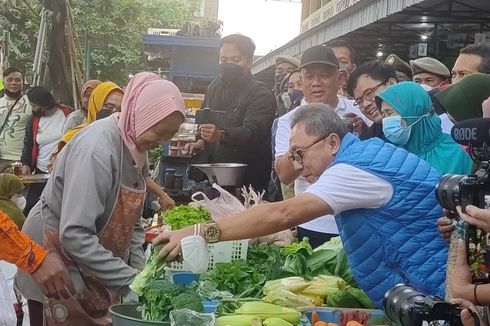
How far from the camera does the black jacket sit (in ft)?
19.6

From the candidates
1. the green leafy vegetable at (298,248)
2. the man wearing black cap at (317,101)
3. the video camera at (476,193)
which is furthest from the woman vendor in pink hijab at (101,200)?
the video camera at (476,193)

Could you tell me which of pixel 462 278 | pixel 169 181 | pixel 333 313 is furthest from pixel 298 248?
pixel 169 181

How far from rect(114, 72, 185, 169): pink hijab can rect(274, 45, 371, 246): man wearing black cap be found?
1200 millimetres

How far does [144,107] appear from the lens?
3.63 metres

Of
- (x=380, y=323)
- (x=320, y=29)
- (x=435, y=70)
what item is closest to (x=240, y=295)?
(x=380, y=323)

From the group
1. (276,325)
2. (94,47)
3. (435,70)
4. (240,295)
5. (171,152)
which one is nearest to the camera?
(276,325)

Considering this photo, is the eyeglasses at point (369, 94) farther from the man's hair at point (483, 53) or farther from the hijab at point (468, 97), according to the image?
the hijab at point (468, 97)

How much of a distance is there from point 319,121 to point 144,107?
893mm

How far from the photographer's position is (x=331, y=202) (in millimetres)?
3094

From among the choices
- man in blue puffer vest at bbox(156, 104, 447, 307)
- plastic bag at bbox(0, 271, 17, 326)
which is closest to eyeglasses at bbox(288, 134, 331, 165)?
man in blue puffer vest at bbox(156, 104, 447, 307)

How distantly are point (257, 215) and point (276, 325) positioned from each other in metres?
0.46

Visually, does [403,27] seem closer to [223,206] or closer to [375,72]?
[375,72]

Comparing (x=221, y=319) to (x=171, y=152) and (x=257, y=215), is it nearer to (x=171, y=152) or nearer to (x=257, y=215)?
(x=257, y=215)

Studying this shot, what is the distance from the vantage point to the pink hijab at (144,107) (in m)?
3.62
